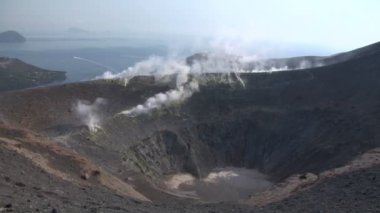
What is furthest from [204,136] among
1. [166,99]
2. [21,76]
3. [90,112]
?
[21,76]

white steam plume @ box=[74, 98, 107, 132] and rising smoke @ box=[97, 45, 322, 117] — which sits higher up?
rising smoke @ box=[97, 45, 322, 117]

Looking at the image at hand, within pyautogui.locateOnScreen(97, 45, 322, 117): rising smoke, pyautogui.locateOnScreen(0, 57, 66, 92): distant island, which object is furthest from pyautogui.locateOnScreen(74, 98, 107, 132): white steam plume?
pyautogui.locateOnScreen(0, 57, 66, 92): distant island

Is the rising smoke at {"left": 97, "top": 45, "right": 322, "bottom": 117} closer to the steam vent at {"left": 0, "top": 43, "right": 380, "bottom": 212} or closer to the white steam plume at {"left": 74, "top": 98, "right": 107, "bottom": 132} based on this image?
the steam vent at {"left": 0, "top": 43, "right": 380, "bottom": 212}

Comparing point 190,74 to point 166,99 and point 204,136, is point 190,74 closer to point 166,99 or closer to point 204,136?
point 166,99

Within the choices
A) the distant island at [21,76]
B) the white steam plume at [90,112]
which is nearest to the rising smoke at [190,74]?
the white steam plume at [90,112]

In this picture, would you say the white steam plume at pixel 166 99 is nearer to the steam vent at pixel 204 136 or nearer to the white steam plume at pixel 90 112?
the steam vent at pixel 204 136

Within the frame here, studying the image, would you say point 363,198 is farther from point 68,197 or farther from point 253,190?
point 253,190
